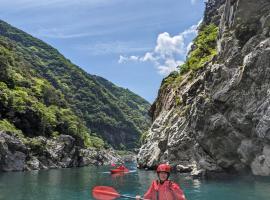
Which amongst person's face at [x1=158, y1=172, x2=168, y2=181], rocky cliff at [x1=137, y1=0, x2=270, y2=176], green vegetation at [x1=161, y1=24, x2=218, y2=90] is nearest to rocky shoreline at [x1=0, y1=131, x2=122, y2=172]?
green vegetation at [x1=161, y1=24, x2=218, y2=90]

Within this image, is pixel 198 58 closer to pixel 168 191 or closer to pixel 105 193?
pixel 105 193

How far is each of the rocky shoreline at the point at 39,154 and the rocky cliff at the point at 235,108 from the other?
33.6m

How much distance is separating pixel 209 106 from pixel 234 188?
15.0 m

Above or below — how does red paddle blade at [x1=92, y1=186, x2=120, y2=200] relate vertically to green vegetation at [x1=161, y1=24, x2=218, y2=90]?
below

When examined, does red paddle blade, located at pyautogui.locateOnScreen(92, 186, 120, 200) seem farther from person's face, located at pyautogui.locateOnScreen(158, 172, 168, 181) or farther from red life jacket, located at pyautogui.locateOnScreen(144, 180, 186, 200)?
person's face, located at pyautogui.locateOnScreen(158, 172, 168, 181)

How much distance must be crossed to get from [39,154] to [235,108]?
2285 inches

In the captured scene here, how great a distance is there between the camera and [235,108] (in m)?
47.5

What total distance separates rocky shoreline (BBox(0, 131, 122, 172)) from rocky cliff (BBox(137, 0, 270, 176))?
33578 mm

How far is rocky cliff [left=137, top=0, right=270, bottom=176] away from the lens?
146 feet

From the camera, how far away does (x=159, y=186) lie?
12.9m

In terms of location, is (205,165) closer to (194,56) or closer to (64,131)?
(194,56)

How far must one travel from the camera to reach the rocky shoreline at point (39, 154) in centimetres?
8000

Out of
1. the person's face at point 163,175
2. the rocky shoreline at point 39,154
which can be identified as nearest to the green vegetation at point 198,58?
the rocky shoreline at point 39,154

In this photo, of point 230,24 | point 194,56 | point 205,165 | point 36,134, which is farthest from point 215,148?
point 36,134
